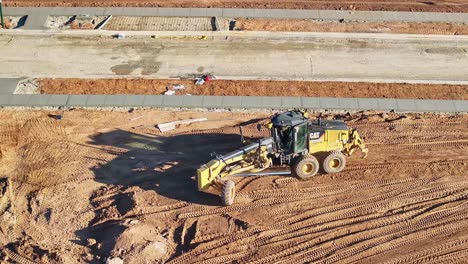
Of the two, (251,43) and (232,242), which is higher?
(251,43)

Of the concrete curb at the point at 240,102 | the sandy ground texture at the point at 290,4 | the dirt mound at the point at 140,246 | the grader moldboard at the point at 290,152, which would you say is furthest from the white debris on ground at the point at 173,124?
the sandy ground texture at the point at 290,4

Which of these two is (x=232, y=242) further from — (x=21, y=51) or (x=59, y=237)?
(x=21, y=51)

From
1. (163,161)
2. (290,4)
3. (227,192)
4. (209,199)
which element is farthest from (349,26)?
(227,192)

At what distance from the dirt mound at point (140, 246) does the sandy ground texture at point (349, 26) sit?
1308 centimetres

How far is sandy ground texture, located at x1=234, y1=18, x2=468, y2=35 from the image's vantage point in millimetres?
28344

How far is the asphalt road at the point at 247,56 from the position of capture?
2569 centimetres

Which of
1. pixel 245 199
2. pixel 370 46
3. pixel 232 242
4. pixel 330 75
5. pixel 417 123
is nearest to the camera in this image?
pixel 232 242

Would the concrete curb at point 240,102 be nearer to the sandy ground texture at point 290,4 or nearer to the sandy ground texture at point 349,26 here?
the sandy ground texture at point 349,26

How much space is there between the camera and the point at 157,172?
20125 mm

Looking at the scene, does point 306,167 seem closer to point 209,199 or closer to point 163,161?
point 209,199

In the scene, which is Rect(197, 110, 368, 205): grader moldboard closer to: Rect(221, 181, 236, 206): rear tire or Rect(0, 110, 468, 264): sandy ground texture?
Rect(221, 181, 236, 206): rear tire

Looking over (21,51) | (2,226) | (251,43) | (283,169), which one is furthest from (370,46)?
(2,226)

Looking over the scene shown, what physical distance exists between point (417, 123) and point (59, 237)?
489 inches

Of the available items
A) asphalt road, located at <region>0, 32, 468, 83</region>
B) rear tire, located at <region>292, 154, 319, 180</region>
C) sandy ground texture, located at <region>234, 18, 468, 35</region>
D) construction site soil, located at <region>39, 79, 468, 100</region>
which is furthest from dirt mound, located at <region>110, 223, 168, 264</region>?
sandy ground texture, located at <region>234, 18, 468, 35</region>
